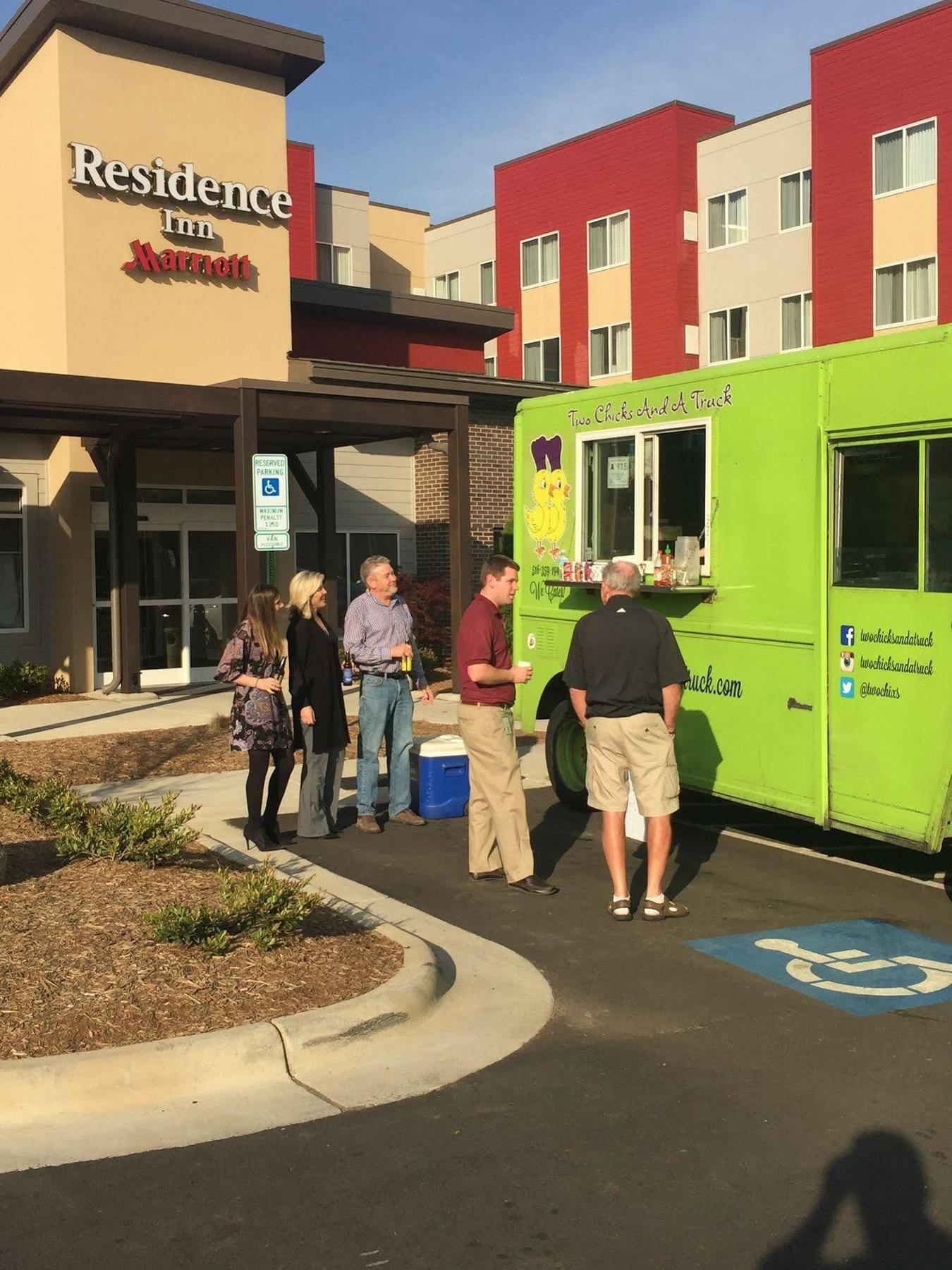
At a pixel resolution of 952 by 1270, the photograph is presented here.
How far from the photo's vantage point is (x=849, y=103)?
102 feet

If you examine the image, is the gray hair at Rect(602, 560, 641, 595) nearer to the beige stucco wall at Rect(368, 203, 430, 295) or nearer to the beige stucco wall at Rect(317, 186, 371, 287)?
the beige stucco wall at Rect(317, 186, 371, 287)

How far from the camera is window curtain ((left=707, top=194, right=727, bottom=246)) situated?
116 ft

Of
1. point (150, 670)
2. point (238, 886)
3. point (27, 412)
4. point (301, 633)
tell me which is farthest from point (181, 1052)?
point (150, 670)

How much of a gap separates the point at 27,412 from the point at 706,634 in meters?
10.7

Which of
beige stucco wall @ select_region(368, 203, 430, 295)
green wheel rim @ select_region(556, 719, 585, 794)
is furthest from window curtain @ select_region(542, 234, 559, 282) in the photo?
green wheel rim @ select_region(556, 719, 585, 794)

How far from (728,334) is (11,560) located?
22.4 meters

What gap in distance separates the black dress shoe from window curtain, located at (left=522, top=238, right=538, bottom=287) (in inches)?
1373

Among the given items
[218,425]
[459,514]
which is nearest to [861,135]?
[459,514]

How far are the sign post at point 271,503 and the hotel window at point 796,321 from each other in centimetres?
2297

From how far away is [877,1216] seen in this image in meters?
4.03

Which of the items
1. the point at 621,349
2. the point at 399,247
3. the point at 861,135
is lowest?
the point at 621,349

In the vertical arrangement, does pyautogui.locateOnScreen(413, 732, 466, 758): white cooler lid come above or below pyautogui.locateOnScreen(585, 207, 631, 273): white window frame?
below

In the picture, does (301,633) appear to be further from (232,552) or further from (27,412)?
(232,552)

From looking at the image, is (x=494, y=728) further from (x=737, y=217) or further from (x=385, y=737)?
(x=737, y=217)
